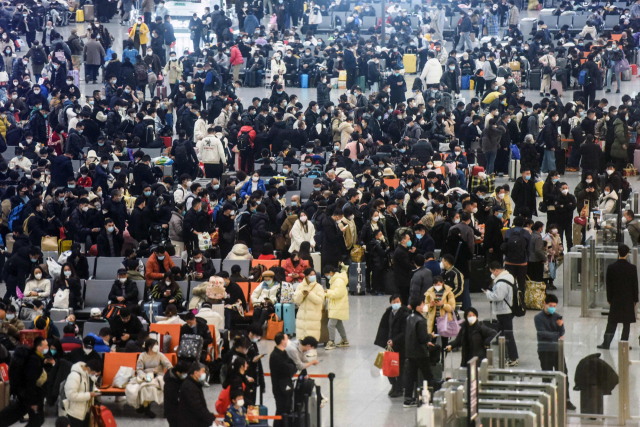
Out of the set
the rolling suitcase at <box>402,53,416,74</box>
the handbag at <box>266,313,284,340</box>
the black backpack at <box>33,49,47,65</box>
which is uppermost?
the black backpack at <box>33,49,47,65</box>

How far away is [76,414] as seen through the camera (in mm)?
11836

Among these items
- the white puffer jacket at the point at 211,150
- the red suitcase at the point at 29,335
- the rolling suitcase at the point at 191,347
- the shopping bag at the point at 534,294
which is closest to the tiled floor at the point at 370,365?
the shopping bag at the point at 534,294

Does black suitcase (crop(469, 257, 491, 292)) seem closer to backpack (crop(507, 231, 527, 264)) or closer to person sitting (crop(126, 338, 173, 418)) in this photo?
backpack (crop(507, 231, 527, 264))

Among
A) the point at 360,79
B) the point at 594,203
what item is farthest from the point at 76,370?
the point at 360,79

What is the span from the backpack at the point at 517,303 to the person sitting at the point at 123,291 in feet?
17.1

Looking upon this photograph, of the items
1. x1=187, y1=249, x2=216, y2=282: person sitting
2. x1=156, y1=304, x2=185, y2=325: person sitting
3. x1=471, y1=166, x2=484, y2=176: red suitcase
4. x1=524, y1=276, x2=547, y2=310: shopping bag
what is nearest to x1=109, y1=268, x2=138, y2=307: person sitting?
x1=187, y1=249, x2=216, y2=282: person sitting

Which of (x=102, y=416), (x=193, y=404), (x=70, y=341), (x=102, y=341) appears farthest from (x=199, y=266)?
(x=193, y=404)

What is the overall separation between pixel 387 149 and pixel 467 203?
21.2 feet

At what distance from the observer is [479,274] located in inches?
663

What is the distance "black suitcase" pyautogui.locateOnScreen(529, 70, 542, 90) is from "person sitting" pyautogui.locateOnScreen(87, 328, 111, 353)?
22338 mm

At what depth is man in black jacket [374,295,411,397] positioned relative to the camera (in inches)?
502

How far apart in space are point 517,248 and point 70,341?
6394 millimetres

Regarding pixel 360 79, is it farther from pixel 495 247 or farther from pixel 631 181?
pixel 495 247

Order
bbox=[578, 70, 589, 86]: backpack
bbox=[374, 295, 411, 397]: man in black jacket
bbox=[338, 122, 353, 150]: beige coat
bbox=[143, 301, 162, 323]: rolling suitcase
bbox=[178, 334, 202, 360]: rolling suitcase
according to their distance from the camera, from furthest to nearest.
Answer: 1. bbox=[578, 70, 589, 86]: backpack
2. bbox=[338, 122, 353, 150]: beige coat
3. bbox=[143, 301, 162, 323]: rolling suitcase
4. bbox=[178, 334, 202, 360]: rolling suitcase
5. bbox=[374, 295, 411, 397]: man in black jacket
